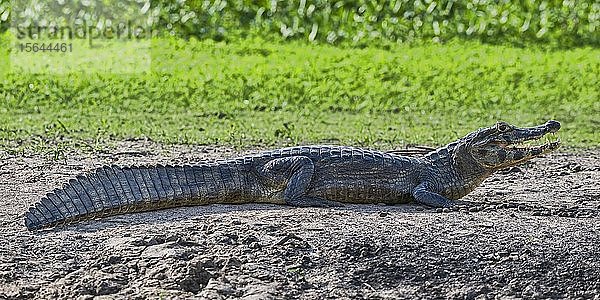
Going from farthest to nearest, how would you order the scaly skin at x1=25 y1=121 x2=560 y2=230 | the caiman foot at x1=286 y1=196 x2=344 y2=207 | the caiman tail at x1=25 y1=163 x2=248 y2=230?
the caiman foot at x1=286 y1=196 x2=344 y2=207 < the scaly skin at x1=25 y1=121 x2=560 y2=230 < the caiman tail at x1=25 y1=163 x2=248 y2=230

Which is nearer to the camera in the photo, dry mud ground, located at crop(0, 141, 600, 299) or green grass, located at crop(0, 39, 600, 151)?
dry mud ground, located at crop(0, 141, 600, 299)

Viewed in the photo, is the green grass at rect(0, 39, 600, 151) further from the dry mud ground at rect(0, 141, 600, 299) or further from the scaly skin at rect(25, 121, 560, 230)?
the dry mud ground at rect(0, 141, 600, 299)

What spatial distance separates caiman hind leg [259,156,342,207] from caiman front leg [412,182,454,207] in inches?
18.4

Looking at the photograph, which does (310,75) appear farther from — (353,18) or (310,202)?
(310,202)

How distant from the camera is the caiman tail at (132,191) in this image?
5754mm

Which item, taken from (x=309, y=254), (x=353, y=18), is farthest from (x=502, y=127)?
(x=353, y=18)

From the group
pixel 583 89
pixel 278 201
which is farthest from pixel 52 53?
pixel 278 201

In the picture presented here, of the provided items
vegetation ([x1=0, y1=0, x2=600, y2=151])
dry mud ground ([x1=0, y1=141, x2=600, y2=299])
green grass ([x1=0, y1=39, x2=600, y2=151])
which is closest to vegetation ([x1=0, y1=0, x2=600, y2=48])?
vegetation ([x1=0, y1=0, x2=600, y2=151])

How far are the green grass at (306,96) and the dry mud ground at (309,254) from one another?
3371mm

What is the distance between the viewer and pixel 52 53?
1290cm

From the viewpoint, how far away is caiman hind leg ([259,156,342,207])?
6426mm

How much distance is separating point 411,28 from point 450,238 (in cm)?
893

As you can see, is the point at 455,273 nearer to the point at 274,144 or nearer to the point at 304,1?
the point at 274,144

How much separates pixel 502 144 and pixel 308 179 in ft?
4.02
